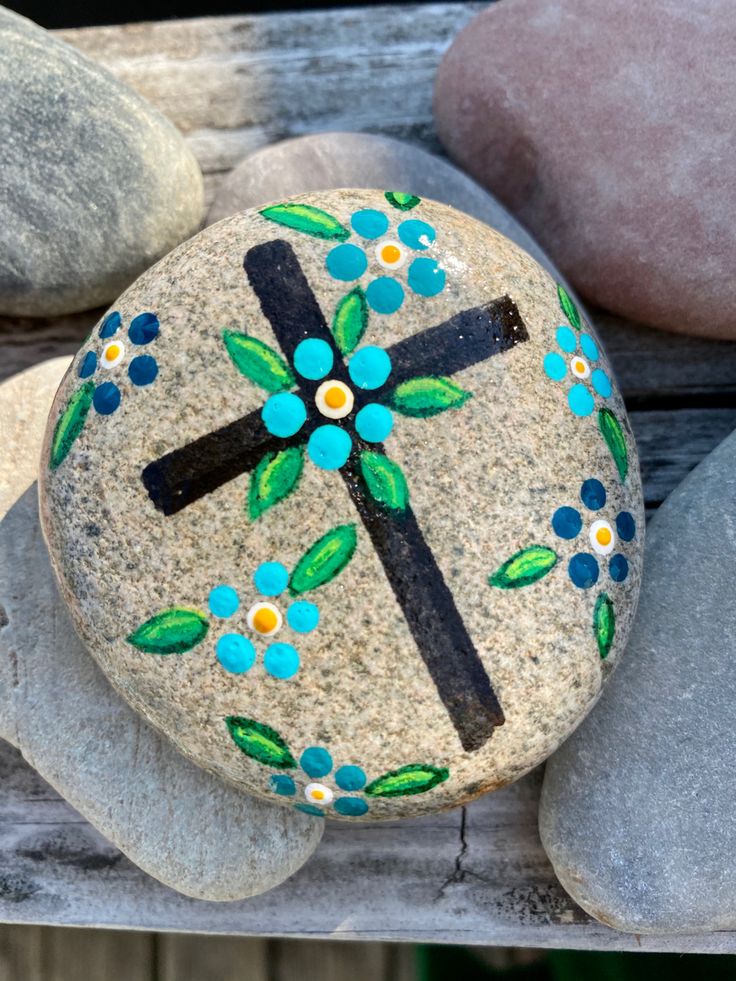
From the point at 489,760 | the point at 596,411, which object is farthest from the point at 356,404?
the point at 489,760

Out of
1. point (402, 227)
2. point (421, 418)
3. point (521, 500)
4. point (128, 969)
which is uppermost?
point (402, 227)

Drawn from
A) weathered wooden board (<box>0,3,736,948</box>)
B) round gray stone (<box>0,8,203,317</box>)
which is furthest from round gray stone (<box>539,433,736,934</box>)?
round gray stone (<box>0,8,203,317</box>)

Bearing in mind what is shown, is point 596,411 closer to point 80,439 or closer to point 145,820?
point 80,439

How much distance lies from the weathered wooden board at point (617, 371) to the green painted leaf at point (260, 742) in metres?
0.48

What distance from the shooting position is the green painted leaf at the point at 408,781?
1.37m

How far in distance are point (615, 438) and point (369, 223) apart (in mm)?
513

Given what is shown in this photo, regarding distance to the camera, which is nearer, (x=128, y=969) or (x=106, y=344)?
(x=106, y=344)

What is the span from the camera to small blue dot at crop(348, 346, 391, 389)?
4.31 feet

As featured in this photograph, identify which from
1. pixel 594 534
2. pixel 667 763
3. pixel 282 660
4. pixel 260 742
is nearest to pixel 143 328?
pixel 282 660

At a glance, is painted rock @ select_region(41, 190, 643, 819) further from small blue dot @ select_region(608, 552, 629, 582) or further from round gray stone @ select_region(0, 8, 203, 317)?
round gray stone @ select_region(0, 8, 203, 317)

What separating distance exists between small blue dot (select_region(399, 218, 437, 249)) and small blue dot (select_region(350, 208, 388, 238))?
0.03 m

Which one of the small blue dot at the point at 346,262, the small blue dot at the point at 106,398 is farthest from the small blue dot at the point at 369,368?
the small blue dot at the point at 106,398

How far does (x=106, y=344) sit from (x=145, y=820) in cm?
82

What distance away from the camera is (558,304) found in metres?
1.49
